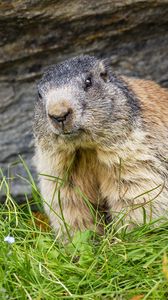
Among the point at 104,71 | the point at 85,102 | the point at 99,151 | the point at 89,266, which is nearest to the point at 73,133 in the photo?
the point at 85,102

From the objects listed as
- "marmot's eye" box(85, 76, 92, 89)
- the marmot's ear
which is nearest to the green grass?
"marmot's eye" box(85, 76, 92, 89)

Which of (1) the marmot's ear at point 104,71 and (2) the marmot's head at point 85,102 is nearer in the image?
(2) the marmot's head at point 85,102

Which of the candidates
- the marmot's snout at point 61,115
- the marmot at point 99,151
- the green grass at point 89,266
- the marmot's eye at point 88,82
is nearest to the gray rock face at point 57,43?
the marmot at point 99,151

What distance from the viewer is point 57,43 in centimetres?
713

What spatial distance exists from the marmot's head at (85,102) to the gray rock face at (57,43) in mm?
811

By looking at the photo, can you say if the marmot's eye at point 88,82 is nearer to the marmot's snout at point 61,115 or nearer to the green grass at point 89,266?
the marmot's snout at point 61,115

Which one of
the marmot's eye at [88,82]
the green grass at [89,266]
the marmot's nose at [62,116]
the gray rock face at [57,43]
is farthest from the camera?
the gray rock face at [57,43]

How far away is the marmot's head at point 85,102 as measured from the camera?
18.1 ft

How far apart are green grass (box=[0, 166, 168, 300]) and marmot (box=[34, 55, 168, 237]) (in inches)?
8.8

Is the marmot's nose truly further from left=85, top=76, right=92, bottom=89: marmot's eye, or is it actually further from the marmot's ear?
the marmot's ear

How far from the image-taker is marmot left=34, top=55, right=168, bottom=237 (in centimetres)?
581

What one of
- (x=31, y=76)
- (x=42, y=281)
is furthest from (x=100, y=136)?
(x=31, y=76)

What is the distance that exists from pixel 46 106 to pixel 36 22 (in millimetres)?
1427

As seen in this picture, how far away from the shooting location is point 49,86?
5.91 m
